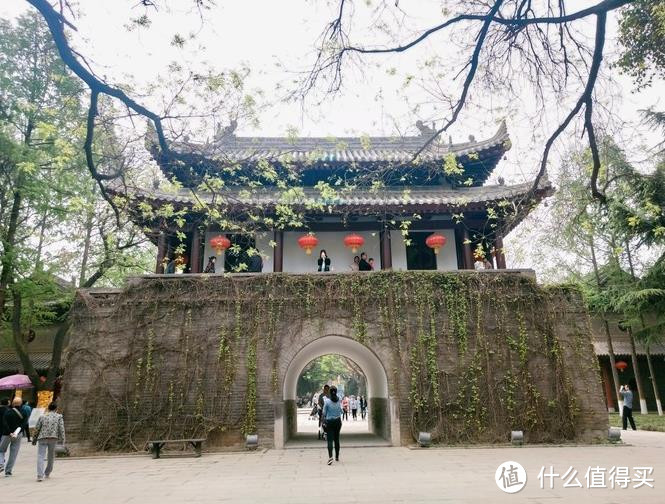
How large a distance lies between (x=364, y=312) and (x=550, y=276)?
472 inches

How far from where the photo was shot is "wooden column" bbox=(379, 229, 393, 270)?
35.5 ft

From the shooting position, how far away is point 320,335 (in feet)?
32.2

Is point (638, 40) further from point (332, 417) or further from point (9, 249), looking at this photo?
point (9, 249)

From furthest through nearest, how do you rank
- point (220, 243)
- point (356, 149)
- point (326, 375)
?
point (326, 375), point (356, 149), point (220, 243)

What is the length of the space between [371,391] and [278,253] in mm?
5956

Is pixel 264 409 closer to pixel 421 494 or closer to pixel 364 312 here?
pixel 364 312

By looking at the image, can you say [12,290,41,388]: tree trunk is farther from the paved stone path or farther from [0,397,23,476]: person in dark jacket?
[0,397,23,476]: person in dark jacket

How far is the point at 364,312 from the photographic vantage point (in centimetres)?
1000

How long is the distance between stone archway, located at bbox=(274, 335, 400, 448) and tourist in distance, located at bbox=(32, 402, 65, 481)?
163 inches

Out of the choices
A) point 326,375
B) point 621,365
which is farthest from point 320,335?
point 326,375

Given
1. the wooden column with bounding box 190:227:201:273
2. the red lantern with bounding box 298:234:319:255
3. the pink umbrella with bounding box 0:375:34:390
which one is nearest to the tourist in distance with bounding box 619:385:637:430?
the red lantern with bounding box 298:234:319:255

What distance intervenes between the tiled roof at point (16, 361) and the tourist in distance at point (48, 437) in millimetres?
13831

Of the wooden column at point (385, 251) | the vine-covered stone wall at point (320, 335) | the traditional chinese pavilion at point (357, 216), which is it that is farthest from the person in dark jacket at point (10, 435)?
the wooden column at point (385, 251)

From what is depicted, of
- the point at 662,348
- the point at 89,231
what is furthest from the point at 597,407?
the point at 89,231
